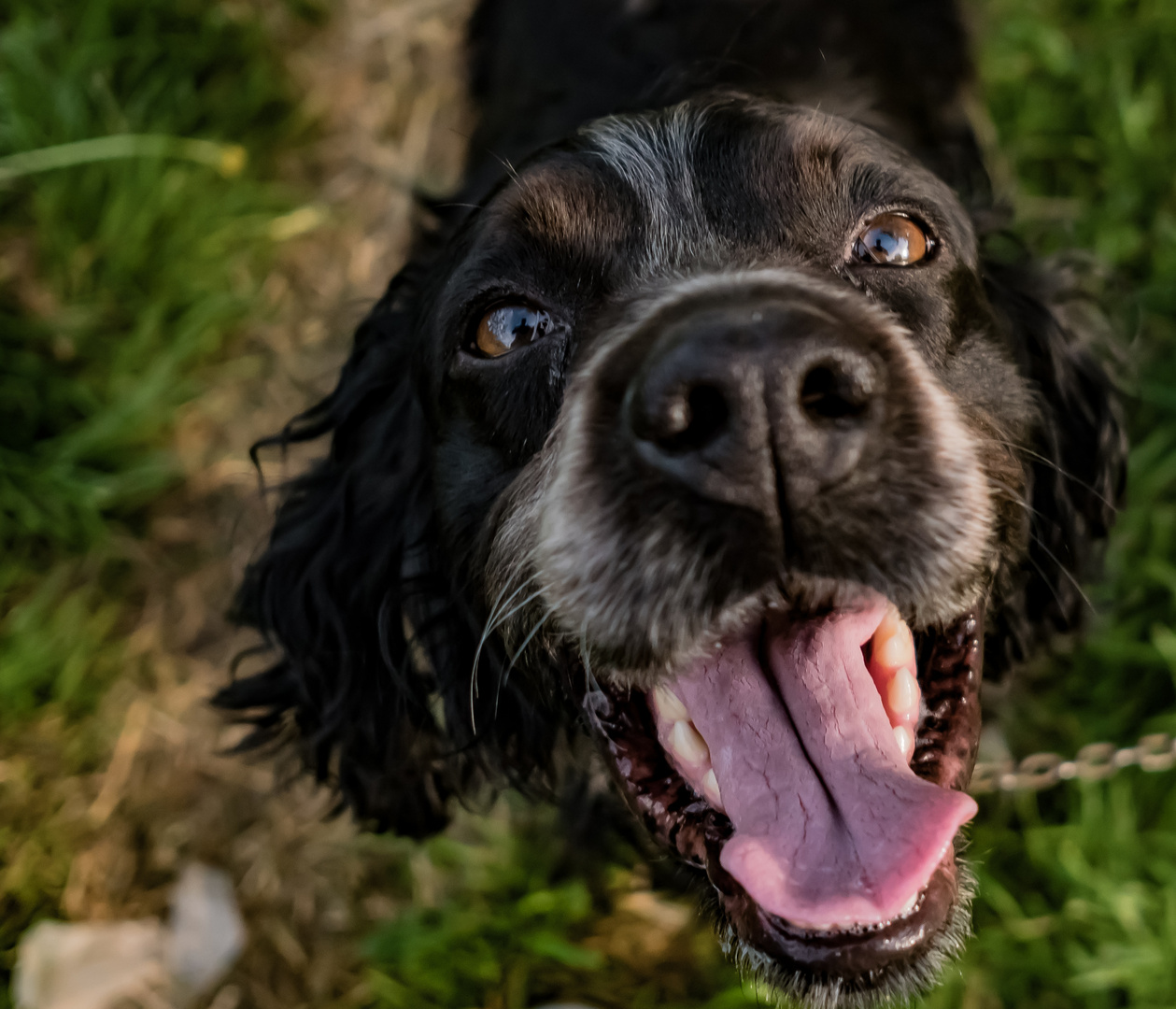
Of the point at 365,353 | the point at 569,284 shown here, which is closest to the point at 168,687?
the point at 365,353

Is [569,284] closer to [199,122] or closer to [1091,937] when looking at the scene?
[1091,937]

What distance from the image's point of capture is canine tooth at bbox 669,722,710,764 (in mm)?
2252

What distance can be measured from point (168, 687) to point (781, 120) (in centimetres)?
327

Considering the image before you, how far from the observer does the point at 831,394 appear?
1744mm

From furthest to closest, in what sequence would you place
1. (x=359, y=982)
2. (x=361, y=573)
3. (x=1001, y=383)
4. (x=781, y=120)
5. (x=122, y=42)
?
(x=122, y=42) → (x=359, y=982) → (x=361, y=573) → (x=1001, y=383) → (x=781, y=120)

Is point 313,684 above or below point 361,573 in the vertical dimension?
below

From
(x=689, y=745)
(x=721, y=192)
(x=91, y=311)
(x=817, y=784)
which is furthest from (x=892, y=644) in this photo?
(x=91, y=311)

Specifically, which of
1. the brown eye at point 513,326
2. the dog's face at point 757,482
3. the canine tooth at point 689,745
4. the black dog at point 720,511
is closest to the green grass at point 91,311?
the black dog at point 720,511

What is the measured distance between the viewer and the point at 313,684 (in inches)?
122

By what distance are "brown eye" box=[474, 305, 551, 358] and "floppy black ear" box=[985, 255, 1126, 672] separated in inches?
53.5

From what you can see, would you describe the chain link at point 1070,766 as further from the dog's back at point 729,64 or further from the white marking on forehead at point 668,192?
the dog's back at point 729,64

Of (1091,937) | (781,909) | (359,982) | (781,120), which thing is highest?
(781,120)

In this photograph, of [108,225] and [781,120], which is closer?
[781,120]

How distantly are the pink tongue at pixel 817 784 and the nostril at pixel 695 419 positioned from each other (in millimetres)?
683
